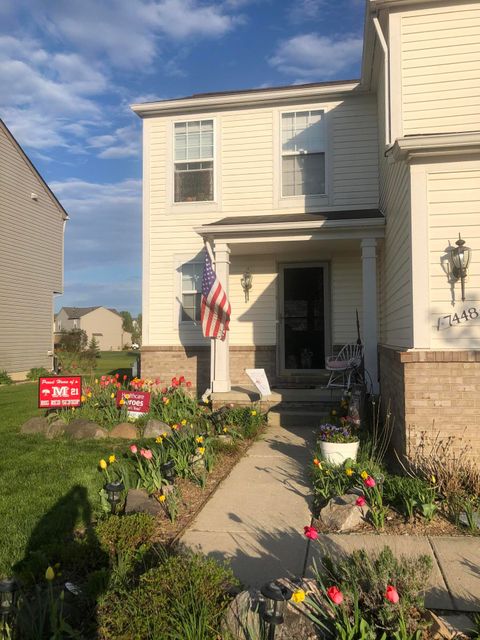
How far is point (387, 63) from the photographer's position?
705 cm

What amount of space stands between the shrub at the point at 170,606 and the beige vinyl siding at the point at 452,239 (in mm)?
3593

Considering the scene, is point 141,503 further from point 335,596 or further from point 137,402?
point 137,402

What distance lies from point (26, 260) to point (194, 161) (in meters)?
11.0

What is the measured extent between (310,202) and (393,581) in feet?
29.8

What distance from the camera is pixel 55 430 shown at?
26.0 feet

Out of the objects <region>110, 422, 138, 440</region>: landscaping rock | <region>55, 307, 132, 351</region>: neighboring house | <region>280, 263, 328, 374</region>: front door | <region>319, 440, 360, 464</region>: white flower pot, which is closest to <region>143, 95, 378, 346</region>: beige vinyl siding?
<region>280, 263, 328, 374</region>: front door

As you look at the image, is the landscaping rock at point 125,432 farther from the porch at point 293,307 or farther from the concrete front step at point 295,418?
the porch at point 293,307

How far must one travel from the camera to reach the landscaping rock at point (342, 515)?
426cm

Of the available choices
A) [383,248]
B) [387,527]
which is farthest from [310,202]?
[387,527]

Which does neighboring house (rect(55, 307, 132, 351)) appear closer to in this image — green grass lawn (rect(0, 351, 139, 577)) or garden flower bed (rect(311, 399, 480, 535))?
green grass lawn (rect(0, 351, 139, 577))

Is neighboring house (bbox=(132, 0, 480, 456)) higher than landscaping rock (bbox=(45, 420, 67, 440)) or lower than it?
higher

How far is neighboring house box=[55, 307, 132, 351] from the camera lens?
72.7 m

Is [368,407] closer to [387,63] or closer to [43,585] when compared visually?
[387,63]

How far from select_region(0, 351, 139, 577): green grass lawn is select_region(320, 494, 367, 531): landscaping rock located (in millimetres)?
2024
